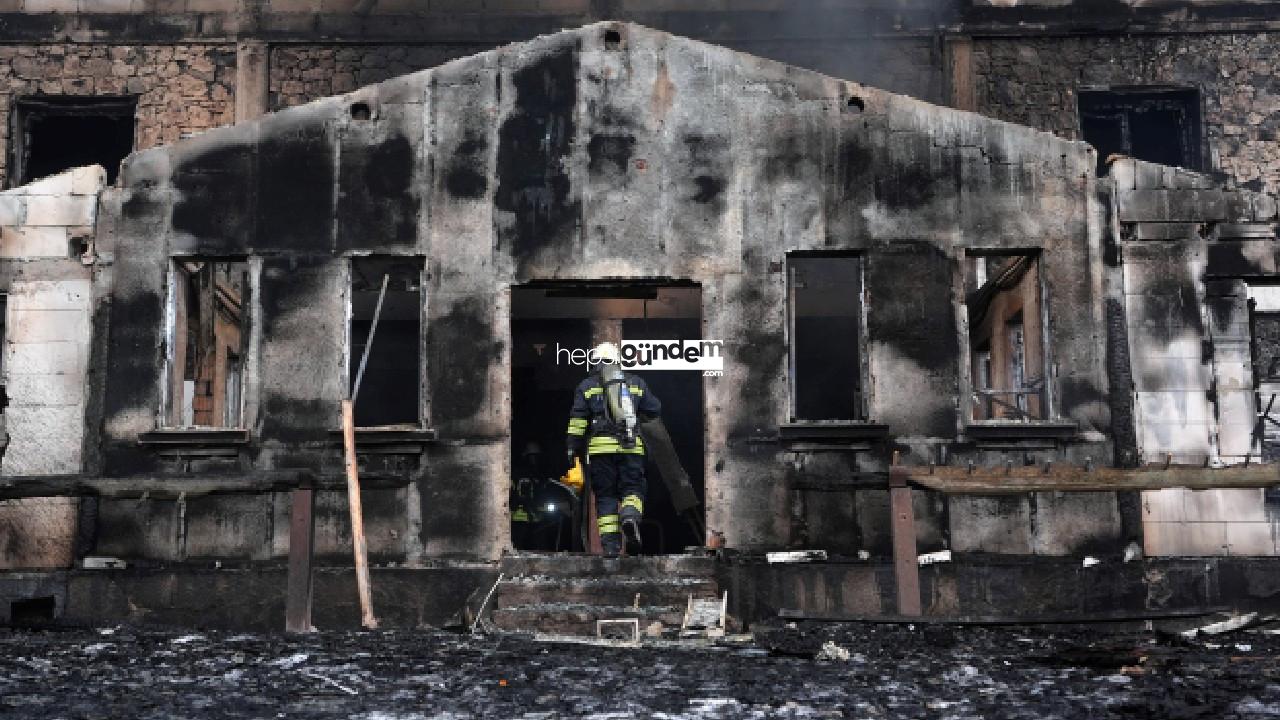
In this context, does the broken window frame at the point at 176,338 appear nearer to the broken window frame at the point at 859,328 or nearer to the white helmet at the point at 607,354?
the white helmet at the point at 607,354

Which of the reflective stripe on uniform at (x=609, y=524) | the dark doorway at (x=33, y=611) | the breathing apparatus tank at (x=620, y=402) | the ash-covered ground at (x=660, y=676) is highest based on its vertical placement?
the breathing apparatus tank at (x=620, y=402)

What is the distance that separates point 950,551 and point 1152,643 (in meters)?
2.87

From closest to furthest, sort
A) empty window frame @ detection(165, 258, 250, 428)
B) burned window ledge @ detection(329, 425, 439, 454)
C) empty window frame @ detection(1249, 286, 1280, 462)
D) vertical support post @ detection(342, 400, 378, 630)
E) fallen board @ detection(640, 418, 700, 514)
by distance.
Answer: vertical support post @ detection(342, 400, 378, 630), burned window ledge @ detection(329, 425, 439, 454), empty window frame @ detection(165, 258, 250, 428), fallen board @ detection(640, 418, 700, 514), empty window frame @ detection(1249, 286, 1280, 462)

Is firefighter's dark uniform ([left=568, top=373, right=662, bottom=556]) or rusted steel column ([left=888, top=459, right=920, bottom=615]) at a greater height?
firefighter's dark uniform ([left=568, top=373, right=662, bottom=556])

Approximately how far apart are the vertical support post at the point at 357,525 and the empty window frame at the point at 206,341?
1421 millimetres

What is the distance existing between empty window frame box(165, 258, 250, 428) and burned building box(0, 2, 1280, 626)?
3.5 inches

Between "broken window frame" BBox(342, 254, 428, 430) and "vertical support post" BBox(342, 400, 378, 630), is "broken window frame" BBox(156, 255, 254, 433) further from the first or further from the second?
"vertical support post" BBox(342, 400, 378, 630)

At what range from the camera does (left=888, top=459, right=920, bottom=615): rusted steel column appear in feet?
37.0

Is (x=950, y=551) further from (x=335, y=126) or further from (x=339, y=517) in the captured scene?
(x=335, y=126)

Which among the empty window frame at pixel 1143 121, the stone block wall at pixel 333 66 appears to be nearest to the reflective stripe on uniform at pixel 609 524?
the stone block wall at pixel 333 66

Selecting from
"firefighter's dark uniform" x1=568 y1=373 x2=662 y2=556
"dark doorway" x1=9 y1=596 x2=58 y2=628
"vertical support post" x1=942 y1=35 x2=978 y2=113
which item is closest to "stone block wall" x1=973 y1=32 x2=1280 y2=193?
"vertical support post" x1=942 y1=35 x2=978 y2=113

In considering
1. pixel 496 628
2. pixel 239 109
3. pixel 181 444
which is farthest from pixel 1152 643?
pixel 239 109

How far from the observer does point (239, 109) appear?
2167cm

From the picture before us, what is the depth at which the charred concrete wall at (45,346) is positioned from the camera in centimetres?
1354
